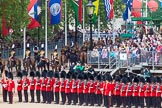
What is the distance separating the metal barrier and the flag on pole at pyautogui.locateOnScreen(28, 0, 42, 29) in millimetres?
6576

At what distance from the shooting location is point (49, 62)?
48.8 meters

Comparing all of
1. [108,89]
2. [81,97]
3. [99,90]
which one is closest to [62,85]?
[81,97]

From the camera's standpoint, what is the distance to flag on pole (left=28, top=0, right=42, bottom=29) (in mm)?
49719

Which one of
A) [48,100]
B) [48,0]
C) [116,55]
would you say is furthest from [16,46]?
[48,100]

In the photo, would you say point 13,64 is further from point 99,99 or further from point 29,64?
point 99,99

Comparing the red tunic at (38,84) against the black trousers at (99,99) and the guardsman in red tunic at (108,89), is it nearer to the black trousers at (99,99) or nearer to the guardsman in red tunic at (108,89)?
the black trousers at (99,99)

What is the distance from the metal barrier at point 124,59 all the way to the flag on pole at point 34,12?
6576mm

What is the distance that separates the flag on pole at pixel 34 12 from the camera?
4972 centimetres

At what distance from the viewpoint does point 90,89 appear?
34.7 m

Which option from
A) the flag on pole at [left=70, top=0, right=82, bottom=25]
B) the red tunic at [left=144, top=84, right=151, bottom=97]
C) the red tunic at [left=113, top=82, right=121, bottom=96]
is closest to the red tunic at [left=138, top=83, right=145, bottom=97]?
the red tunic at [left=144, top=84, right=151, bottom=97]

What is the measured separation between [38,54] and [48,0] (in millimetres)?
3623

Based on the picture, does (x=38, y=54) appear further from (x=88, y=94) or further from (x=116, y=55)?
(x=88, y=94)

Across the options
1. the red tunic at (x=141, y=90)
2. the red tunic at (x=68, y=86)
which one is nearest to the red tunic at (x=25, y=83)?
the red tunic at (x=68, y=86)

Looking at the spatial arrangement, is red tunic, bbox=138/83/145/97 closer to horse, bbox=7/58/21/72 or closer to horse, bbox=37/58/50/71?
horse, bbox=37/58/50/71
